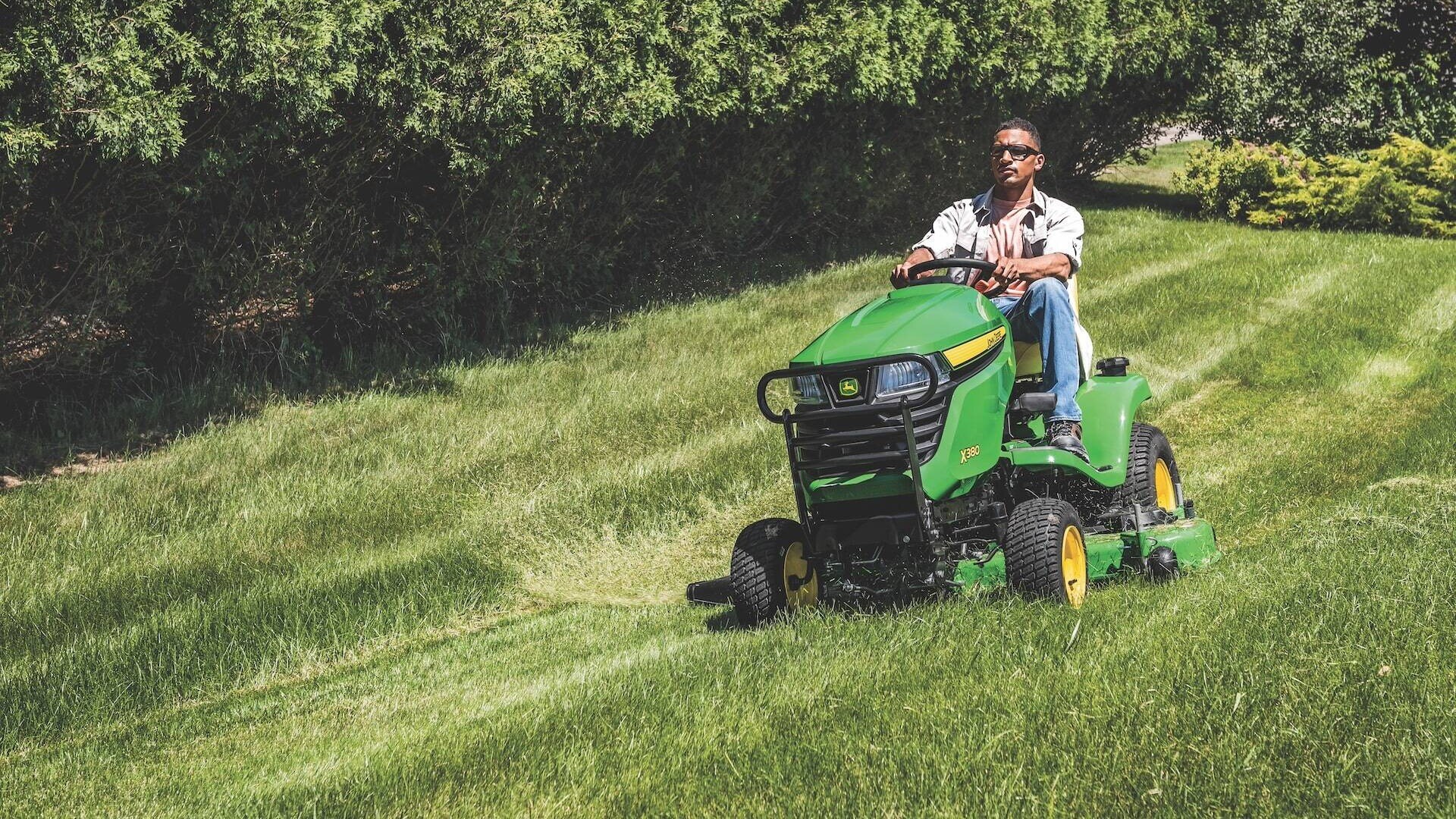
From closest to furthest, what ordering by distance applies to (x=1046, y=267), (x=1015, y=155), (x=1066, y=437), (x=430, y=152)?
(x=1066, y=437), (x=1046, y=267), (x=1015, y=155), (x=430, y=152)

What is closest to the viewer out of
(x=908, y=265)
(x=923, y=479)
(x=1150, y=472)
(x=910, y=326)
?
(x=923, y=479)

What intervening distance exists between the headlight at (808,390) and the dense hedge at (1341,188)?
41.3 feet

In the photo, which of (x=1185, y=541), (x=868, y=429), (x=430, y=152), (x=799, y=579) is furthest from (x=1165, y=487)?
(x=430, y=152)

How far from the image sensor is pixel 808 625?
5.46 metres

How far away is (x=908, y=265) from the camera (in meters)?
6.30

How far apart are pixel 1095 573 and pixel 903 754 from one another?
2.25m

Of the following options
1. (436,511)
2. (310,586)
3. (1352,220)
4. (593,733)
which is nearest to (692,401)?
(436,511)

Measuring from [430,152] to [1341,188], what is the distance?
10.8 m

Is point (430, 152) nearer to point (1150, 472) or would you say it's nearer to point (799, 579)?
point (799, 579)

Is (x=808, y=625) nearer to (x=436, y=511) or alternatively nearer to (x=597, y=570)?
(x=597, y=570)

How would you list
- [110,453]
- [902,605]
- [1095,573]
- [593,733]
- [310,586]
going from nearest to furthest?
1. [593,733]
2. [902,605]
3. [1095,573]
4. [310,586]
5. [110,453]

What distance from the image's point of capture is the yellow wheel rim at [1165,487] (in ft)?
23.8

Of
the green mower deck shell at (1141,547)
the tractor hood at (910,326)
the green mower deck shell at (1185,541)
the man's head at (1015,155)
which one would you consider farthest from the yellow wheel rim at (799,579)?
the man's head at (1015,155)

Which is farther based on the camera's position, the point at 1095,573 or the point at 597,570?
the point at 597,570
